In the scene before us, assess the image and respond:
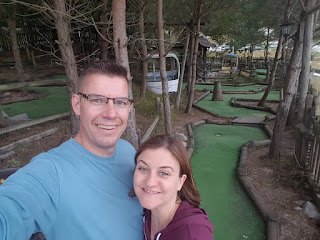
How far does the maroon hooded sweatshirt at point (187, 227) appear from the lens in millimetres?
1151

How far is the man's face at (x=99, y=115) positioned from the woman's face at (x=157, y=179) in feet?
0.86

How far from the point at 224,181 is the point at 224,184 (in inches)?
4.5

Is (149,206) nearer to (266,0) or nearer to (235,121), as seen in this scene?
(235,121)

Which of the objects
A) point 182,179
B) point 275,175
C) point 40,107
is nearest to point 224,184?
point 275,175

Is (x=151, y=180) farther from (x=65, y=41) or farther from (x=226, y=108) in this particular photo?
(x=226, y=108)

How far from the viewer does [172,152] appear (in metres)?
1.38

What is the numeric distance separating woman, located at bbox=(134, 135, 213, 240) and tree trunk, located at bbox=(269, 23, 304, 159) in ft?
15.3

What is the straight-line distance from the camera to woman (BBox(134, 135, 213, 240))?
4.15 ft

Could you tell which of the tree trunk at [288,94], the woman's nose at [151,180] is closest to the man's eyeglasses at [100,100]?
the woman's nose at [151,180]

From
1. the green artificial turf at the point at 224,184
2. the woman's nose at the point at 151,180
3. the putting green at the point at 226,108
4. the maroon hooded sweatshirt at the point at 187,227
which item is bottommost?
the green artificial turf at the point at 224,184

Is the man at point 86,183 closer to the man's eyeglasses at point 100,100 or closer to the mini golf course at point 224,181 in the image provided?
the man's eyeglasses at point 100,100

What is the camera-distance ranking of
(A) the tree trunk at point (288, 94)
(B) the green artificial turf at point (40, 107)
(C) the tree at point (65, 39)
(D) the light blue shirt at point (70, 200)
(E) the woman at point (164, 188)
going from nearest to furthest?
(D) the light blue shirt at point (70, 200), (E) the woman at point (164, 188), (C) the tree at point (65, 39), (A) the tree trunk at point (288, 94), (B) the green artificial turf at point (40, 107)

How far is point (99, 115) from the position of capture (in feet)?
4.61

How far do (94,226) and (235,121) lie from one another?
322 inches
